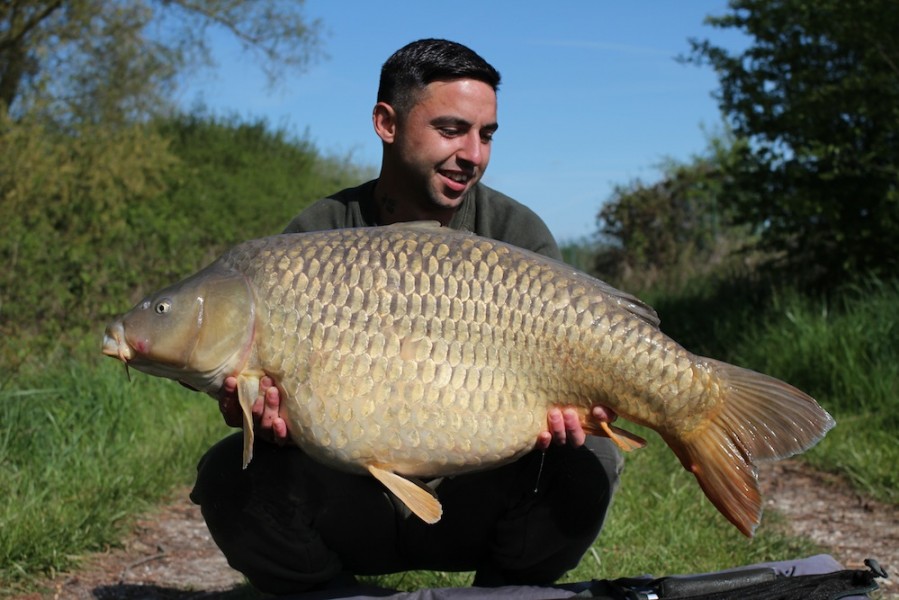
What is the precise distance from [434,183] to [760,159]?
3.91 meters

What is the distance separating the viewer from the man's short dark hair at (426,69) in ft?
7.58

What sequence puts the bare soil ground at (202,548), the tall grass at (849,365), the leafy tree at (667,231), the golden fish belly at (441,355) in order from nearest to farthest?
the golden fish belly at (441,355) < the bare soil ground at (202,548) < the tall grass at (849,365) < the leafy tree at (667,231)

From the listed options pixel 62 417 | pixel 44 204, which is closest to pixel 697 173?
pixel 44 204

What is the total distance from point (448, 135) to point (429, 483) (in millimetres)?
727

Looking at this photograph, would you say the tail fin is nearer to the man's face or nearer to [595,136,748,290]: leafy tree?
A: the man's face

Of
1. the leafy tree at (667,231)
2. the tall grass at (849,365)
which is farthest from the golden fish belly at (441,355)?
the leafy tree at (667,231)

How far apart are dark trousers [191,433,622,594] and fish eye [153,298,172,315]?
38 cm

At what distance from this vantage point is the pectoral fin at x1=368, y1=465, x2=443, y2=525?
1841 mm

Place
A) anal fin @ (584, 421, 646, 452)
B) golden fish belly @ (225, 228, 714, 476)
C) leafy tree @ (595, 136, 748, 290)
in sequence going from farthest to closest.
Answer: leafy tree @ (595, 136, 748, 290)
anal fin @ (584, 421, 646, 452)
golden fish belly @ (225, 228, 714, 476)

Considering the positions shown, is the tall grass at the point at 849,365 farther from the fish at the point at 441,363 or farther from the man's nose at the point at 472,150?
the man's nose at the point at 472,150

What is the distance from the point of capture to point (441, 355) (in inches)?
71.7

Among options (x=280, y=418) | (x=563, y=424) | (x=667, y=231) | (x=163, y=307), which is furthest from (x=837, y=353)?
(x=667, y=231)

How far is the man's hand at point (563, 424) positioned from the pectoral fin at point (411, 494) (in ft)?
0.70

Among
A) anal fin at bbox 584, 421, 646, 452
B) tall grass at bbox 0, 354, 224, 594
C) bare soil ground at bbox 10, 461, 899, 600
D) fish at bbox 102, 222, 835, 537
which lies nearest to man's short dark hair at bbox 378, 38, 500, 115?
fish at bbox 102, 222, 835, 537
